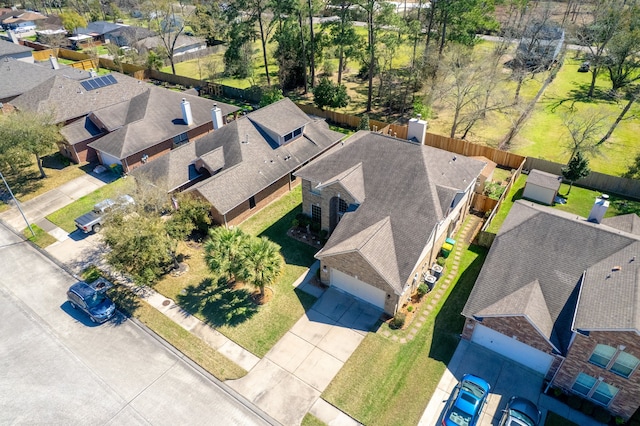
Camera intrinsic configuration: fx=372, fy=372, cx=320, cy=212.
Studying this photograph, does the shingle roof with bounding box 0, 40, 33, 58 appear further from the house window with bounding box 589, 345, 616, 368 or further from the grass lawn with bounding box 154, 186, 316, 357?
the house window with bounding box 589, 345, 616, 368

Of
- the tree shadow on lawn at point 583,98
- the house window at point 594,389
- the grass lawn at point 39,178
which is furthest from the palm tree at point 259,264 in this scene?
the tree shadow on lawn at point 583,98

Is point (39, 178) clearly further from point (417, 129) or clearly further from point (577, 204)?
point (577, 204)

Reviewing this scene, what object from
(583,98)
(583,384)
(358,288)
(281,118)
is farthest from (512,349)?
(583,98)

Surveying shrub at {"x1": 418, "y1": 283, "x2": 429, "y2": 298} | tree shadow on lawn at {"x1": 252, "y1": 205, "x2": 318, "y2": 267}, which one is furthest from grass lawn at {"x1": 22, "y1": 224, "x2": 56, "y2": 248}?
shrub at {"x1": 418, "y1": 283, "x2": 429, "y2": 298}

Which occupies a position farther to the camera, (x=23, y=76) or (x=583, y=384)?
(x=23, y=76)

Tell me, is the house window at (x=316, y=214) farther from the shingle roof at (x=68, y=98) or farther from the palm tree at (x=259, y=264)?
the shingle roof at (x=68, y=98)

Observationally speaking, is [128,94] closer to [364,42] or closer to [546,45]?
[364,42]

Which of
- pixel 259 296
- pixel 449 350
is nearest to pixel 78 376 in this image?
pixel 259 296
